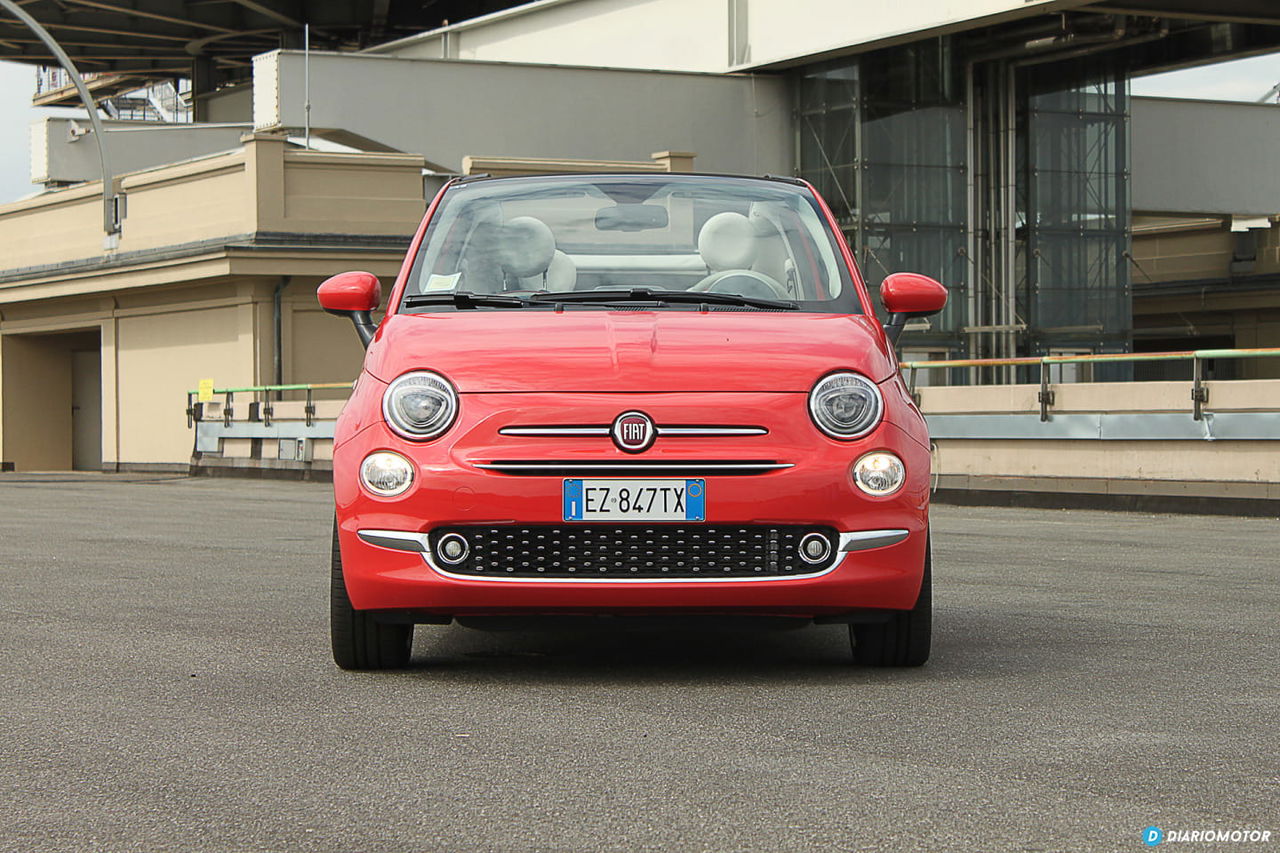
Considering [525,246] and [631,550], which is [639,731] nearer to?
[631,550]

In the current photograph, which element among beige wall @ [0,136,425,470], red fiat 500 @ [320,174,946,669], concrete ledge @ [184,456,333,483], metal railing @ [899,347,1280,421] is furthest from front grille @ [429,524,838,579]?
beige wall @ [0,136,425,470]

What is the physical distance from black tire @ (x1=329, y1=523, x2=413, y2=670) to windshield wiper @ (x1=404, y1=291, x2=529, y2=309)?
889 millimetres

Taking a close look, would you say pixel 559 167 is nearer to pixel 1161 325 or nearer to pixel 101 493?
pixel 101 493

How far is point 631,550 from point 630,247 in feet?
5.47

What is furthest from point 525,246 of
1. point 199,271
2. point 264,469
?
point 199,271

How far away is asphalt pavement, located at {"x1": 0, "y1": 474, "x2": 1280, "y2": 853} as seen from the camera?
3.95 meters

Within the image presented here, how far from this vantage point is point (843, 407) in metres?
5.86

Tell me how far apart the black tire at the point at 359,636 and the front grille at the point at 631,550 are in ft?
1.51

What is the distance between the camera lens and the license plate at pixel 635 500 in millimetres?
5723

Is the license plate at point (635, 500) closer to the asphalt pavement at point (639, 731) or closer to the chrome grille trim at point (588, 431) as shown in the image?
the chrome grille trim at point (588, 431)

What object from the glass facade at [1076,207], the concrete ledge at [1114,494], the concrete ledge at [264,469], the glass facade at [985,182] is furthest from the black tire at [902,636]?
the glass facade at [1076,207]

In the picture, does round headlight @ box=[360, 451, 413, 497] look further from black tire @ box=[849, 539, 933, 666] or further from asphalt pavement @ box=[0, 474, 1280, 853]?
black tire @ box=[849, 539, 933, 666]

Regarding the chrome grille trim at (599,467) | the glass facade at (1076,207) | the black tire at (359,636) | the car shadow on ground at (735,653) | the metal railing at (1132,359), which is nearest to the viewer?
the chrome grille trim at (599,467)

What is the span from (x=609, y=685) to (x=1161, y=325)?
1690 inches
